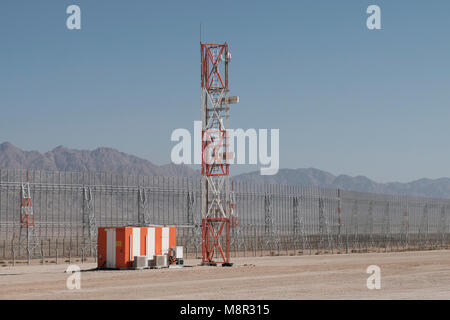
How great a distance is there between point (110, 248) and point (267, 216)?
95.9ft

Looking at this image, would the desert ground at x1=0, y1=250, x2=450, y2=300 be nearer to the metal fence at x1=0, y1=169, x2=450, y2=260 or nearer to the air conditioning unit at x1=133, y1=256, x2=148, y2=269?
the air conditioning unit at x1=133, y1=256, x2=148, y2=269

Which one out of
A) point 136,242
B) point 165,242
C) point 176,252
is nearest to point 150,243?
point 136,242

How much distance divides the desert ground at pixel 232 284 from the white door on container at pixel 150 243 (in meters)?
2.09

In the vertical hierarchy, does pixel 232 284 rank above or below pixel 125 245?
below

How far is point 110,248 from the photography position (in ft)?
142

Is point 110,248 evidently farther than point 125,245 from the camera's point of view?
Yes

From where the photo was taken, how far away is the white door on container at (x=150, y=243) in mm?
43938

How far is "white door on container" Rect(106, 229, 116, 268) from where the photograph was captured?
1699 inches

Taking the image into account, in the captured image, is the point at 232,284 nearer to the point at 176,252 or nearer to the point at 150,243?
the point at 150,243

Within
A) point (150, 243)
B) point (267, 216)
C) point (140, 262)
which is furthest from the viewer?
point (267, 216)

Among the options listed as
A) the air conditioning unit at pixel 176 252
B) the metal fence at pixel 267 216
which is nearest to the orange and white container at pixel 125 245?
the air conditioning unit at pixel 176 252

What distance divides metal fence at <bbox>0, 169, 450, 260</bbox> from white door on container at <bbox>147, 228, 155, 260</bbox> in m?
8.46

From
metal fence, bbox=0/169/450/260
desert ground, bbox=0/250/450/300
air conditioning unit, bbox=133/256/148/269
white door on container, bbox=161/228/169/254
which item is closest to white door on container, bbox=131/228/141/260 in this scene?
air conditioning unit, bbox=133/256/148/269

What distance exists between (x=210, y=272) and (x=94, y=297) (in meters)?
14.7
